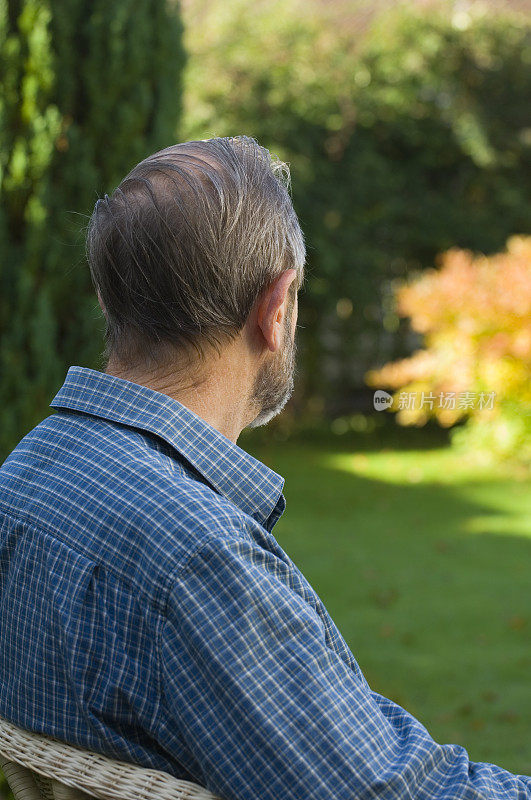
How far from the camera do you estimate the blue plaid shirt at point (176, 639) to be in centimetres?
100

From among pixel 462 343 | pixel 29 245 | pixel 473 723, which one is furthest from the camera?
pixel 462 343

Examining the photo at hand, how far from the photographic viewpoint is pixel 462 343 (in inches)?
340

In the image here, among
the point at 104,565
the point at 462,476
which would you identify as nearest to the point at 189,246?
the point at 104,565

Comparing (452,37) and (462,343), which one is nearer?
(462,343)

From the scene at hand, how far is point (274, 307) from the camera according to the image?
1353 millimetres

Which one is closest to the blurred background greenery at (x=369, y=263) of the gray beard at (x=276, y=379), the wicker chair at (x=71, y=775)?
the gray beard at (x=276, y=379)

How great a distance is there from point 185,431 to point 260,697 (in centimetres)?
41

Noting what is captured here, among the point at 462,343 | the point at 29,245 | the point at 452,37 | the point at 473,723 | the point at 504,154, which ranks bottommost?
the point at 473,723

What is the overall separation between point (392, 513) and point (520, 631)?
8.90 feet

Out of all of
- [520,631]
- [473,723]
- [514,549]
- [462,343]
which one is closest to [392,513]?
[514,549]

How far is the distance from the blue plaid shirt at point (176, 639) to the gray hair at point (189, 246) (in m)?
0.13

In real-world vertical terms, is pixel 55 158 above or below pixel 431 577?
above

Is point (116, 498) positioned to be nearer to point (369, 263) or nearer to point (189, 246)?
point (189, 246)

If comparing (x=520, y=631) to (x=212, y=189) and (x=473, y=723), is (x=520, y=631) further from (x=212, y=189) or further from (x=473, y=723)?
(x=212, y=189)
